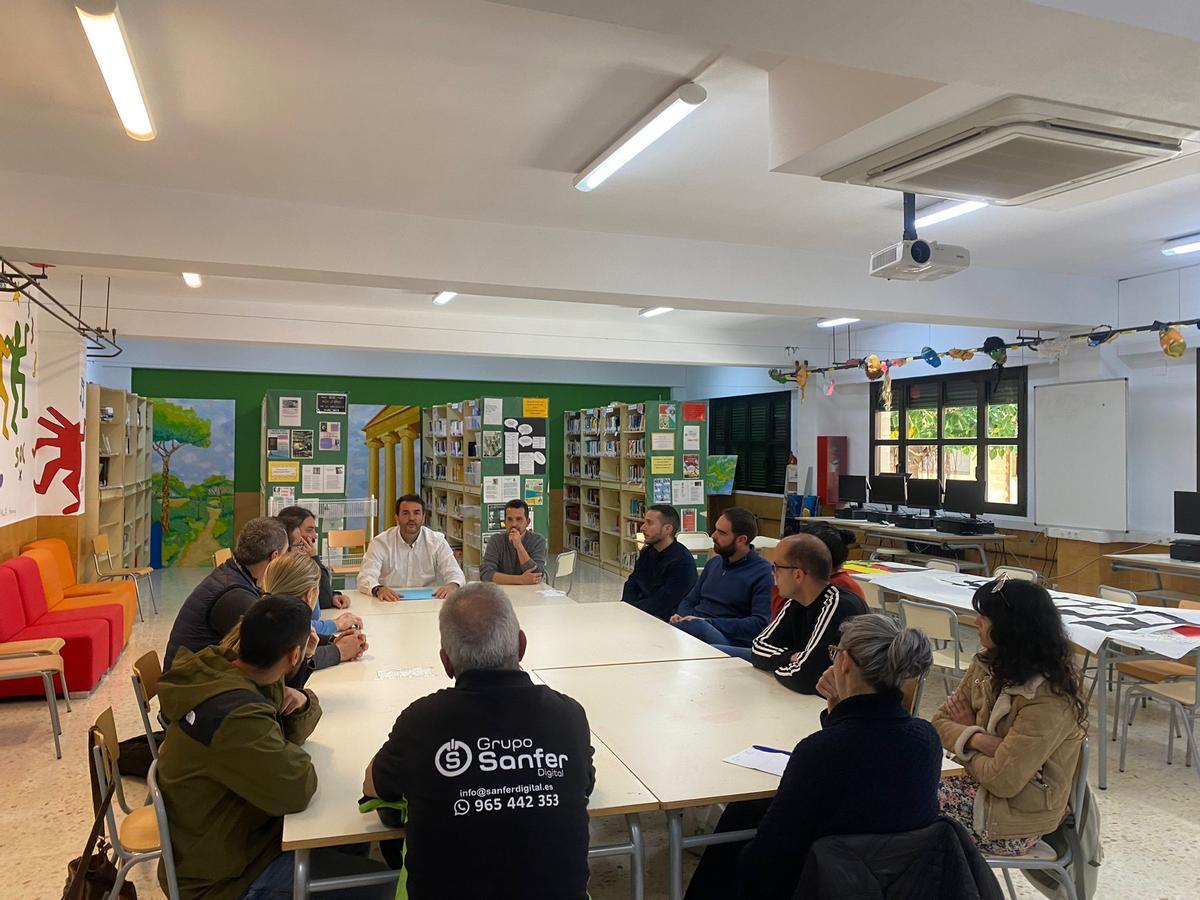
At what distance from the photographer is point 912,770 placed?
1855mm

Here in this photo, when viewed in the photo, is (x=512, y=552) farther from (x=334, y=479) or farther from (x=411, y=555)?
(x=334, y=479)

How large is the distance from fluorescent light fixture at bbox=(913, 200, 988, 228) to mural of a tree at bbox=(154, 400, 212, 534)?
10.6m

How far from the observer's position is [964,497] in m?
8.94

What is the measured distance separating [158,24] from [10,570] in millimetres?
4265

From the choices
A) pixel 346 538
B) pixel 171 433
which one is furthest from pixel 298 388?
pixel 346 538

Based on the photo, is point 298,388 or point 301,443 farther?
point 298,388

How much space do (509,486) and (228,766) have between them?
754 centimetres

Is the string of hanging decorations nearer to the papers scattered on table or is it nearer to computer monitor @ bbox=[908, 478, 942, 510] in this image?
computer monitor @ bbox=[908, 478, 942, 510]

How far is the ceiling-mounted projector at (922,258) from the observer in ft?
14.1

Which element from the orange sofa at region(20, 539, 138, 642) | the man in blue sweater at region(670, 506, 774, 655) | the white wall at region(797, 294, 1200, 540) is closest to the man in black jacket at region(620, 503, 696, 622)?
the man in blue sweater at region(670, 506, 774, 655)

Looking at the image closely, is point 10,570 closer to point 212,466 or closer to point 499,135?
point 499,135

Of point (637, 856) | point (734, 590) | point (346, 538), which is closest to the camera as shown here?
point (637, 856)

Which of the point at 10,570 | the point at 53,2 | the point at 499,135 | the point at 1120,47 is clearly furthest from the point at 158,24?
the point at 10,570

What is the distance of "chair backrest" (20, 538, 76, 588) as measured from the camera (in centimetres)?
683
